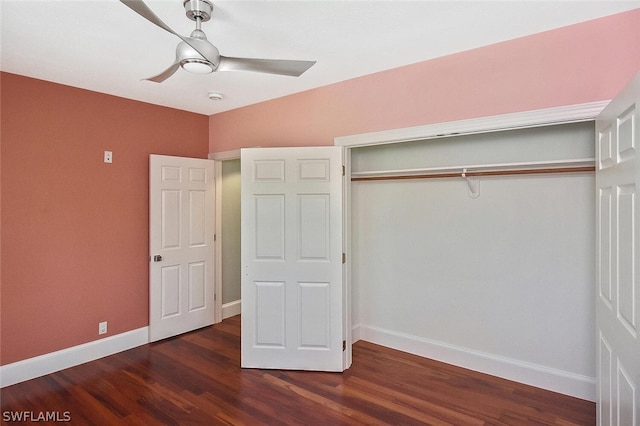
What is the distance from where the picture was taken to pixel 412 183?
136 inches

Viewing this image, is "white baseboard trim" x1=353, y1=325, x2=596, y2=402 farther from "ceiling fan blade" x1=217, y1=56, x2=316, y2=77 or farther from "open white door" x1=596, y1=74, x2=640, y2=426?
"ceiling fan blade" x1=217, y1=56, x2=316, y2=77

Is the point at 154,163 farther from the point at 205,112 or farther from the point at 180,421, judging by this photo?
the point at 180,421

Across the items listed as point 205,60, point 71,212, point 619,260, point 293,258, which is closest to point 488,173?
point 619,260

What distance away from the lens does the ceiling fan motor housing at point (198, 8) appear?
1.83m

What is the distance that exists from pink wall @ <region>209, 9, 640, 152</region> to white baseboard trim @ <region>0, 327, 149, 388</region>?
2.53 metres

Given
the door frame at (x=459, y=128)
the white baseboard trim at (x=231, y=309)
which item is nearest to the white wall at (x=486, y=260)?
the door frame at (x=459, y=128)

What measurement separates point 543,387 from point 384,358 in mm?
1290

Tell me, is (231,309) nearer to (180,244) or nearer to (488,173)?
(180,244)

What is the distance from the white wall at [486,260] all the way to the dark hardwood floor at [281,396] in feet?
0.75

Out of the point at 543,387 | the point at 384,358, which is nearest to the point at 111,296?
the point at 384,358

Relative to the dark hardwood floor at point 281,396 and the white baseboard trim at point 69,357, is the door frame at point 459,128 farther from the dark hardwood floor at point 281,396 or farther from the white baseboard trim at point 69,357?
the white baseboard trim at point 69,357

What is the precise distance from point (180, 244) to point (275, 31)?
266 centimetres

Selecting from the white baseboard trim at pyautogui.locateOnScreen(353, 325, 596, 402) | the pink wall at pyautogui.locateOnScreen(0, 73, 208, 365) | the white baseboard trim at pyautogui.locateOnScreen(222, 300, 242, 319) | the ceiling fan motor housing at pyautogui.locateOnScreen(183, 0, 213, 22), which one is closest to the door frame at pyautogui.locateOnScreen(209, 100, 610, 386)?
the white baseboard trim at pyautogui.locateOnScreen(353, 325, 596, 402)

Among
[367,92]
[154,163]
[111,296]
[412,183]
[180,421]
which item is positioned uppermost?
[367,92]
